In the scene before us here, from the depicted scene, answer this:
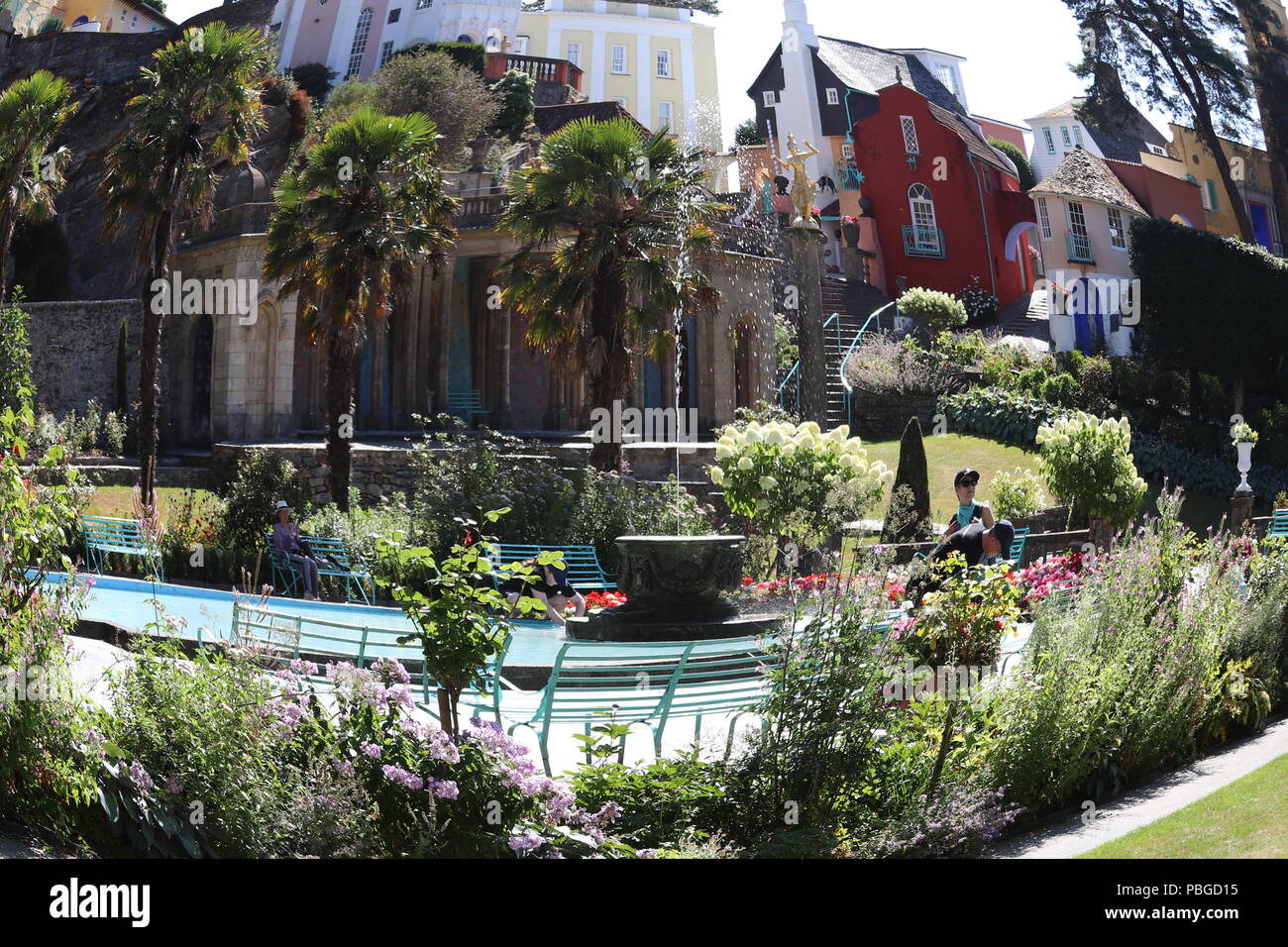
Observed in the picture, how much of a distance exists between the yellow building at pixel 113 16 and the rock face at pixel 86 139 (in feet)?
28.7

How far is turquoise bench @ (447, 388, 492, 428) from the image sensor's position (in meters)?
30.8

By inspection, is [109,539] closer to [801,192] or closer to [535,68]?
[801,192]

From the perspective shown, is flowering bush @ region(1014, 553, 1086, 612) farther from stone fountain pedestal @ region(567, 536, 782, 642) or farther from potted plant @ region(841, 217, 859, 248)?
→ potted plant @ region(841, 217, 859, 248)

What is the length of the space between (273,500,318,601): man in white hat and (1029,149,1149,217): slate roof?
105 ft

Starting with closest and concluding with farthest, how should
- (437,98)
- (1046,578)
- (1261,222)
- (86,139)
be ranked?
(1046,578) < (86,139) < (437,98) < (1261,222)

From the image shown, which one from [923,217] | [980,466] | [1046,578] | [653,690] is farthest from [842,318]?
[653,690]

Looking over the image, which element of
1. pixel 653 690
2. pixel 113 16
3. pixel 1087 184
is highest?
pixel 113 16

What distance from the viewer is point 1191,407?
32.2 meters

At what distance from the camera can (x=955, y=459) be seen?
97.9 ft

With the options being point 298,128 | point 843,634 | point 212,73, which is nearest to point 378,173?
point 212,73

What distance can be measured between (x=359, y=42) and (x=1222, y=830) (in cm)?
5855

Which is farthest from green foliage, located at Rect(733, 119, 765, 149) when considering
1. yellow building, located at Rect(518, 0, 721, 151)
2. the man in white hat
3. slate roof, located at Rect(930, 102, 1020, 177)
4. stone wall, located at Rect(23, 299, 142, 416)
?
the man in white hat

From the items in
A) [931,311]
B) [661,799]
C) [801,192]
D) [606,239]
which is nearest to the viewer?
[661,799]
